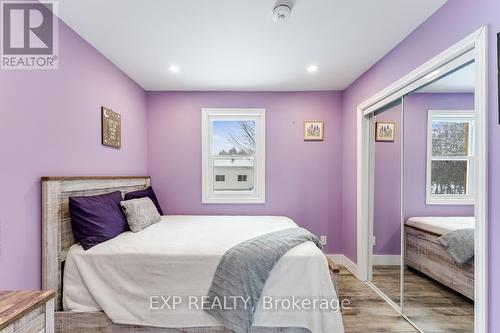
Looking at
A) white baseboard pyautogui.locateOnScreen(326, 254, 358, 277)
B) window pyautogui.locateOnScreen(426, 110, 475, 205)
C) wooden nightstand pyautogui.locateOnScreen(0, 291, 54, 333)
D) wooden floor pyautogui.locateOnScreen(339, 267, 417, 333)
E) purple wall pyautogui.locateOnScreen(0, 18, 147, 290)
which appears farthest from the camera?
white baseboard pyautogui.locateOnScreen(326, 254, 358, 277)

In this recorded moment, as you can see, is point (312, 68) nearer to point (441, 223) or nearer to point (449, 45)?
point (449, 45)

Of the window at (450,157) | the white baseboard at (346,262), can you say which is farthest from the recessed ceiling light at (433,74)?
the white baseboard at (346,262)

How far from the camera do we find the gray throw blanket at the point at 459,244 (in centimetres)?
157

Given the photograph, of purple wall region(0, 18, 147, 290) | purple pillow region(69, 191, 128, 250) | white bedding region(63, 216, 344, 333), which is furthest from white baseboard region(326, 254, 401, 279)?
purple wall region(0, 18, 147, 290)

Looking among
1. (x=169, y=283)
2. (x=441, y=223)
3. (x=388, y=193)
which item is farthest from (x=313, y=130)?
(x=169, y=283)

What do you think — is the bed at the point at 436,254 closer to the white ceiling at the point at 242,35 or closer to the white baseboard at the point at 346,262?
the white baseboard at the point at 346,262

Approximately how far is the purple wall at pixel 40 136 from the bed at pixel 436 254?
2.87m

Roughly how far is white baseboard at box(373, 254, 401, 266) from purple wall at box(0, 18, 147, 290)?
118 inches

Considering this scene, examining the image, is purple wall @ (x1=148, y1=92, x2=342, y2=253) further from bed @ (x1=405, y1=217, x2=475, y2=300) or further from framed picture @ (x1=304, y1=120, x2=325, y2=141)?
bed @ (x1=405, y1=217, x2=475, y2=300)

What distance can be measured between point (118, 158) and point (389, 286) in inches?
128

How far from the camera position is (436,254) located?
1.98 metres

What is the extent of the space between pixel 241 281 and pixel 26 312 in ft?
3.64

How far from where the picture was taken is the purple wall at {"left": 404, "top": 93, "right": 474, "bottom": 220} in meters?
1.94

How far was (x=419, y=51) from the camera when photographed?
6.42 ft
